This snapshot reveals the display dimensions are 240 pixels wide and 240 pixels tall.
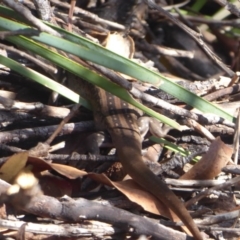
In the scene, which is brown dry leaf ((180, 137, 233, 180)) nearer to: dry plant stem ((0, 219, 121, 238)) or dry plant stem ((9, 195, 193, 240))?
dry plant stem ((9, 195, 193, 240))

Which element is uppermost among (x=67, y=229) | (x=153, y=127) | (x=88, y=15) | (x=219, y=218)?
(x=88, y=15)

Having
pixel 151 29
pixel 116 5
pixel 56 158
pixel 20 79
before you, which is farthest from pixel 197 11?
pixel 56 158

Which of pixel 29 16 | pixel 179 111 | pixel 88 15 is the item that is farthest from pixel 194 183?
pixel 88 15

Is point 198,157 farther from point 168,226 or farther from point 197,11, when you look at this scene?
point 197,11

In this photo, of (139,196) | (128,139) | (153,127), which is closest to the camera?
(139,196)

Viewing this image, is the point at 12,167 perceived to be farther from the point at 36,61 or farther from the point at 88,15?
the point at 88,15

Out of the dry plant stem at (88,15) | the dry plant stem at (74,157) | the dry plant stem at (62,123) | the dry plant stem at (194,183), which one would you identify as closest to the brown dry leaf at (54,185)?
the dry plant stem at (74,157)

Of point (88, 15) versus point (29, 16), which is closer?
point (29, 16)
